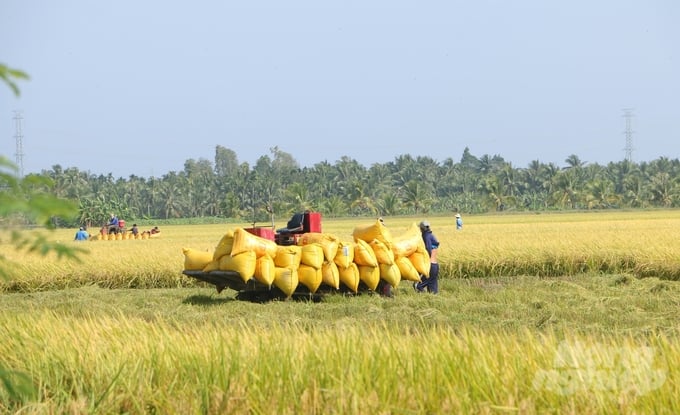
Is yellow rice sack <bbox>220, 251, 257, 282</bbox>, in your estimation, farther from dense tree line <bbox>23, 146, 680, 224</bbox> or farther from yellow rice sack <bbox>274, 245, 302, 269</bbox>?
dense tree line <bbox>23, 146, 680, 224</bbox>

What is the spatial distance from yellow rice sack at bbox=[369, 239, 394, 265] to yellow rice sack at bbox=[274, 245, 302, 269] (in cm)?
122

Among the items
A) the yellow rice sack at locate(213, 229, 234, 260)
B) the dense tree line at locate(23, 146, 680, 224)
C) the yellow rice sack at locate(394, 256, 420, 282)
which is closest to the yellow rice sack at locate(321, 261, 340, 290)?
the yellow rice sack at locate(394, 256, 420, 282)

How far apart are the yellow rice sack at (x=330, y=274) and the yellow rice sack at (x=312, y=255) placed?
139mm

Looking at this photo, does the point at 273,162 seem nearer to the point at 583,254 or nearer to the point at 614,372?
the point at 583,254

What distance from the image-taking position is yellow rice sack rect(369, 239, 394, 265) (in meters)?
12.5

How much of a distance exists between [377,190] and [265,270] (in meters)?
85.0

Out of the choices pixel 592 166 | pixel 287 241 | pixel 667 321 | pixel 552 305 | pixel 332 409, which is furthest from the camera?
pixel 592 166

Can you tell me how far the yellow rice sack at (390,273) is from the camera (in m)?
12.5

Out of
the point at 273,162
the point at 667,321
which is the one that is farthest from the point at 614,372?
the point at 273,162

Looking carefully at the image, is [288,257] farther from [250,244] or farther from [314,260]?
[250,244]

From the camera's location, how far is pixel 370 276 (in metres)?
12.3

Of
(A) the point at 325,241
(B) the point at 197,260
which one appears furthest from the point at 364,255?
(B) the point at 197,260

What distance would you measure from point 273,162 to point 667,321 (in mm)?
135284

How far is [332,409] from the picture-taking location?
4.05 metres
